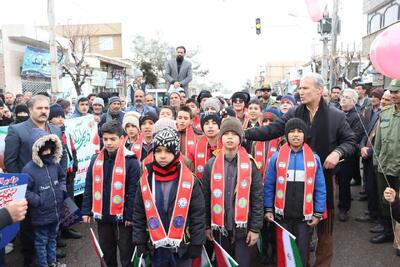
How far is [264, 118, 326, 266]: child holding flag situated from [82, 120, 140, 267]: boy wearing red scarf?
1.38 m

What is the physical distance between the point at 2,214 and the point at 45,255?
70.5 inches

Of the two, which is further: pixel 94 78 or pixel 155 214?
pixel 94 78

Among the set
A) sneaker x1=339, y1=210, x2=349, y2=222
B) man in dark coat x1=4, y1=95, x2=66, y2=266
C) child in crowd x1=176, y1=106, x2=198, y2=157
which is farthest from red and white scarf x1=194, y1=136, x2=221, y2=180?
sneaker x1=339, y1=210, x2=349, y2=222

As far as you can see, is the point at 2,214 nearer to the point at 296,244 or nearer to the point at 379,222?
the point at 296,244

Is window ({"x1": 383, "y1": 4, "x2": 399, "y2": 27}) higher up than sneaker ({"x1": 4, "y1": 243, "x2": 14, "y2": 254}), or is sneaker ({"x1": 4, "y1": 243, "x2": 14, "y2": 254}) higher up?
window ({"x1": 383, "y1": 4, "x2": 399, "y2": 27})

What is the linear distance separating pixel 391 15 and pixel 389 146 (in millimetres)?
20243

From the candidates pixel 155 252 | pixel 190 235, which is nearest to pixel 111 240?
pixel 155 252

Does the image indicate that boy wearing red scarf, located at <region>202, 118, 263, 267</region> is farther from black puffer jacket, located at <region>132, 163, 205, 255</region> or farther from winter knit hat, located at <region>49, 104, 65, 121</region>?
winter knit hat, located at <region>49, 104, 65, 121</region>

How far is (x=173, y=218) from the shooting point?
122 inches

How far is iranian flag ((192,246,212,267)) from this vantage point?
3.37 metres

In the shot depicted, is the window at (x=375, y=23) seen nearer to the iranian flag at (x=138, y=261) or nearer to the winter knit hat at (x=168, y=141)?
the winter knit hat at (x=168, y=141)

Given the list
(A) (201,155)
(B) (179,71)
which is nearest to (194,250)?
(A) (201,155)

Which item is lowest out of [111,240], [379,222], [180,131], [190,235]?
[379,222]

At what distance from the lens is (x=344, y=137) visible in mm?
3834
